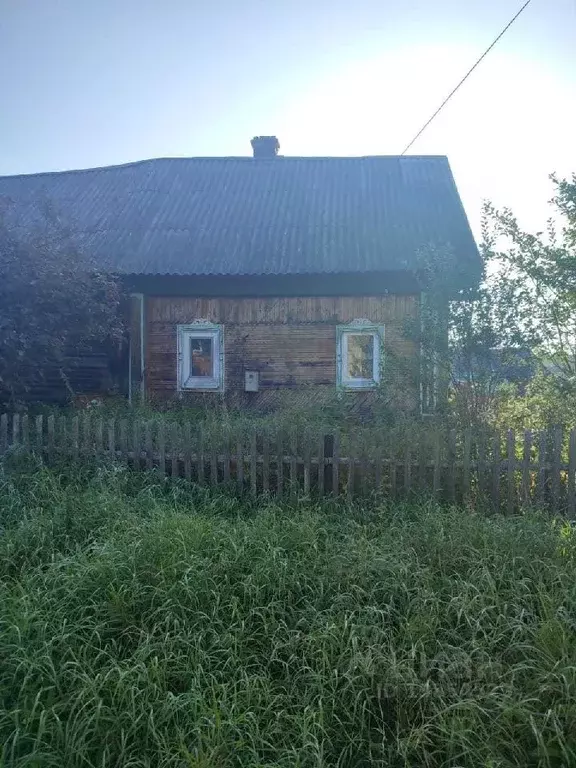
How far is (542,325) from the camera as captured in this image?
6.54 meters

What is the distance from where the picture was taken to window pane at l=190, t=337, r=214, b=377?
39.1ft

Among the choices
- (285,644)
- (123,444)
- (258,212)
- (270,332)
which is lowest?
(285,644)

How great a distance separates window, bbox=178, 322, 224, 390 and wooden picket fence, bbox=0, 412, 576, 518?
541cm

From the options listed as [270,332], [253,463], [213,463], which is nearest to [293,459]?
[253,463]

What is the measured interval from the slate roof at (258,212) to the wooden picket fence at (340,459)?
16.7 ft

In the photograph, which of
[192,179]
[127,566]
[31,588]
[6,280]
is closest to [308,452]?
[127,566]

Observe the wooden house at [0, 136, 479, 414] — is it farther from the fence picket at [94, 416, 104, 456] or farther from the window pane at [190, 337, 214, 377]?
the fence picket at [94, 416, 104, 456]

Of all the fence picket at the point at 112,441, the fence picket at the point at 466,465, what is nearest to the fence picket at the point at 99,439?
the fence picket at the point at 112,441

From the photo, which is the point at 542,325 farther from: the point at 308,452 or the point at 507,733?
the point at 507,733

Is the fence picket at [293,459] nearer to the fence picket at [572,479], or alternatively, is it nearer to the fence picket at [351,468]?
the fence picket at [351,468]

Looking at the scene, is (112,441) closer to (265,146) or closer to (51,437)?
(51,437)

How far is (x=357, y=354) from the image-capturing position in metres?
11.4

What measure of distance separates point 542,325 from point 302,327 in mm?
5693

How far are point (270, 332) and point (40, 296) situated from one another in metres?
4.91
